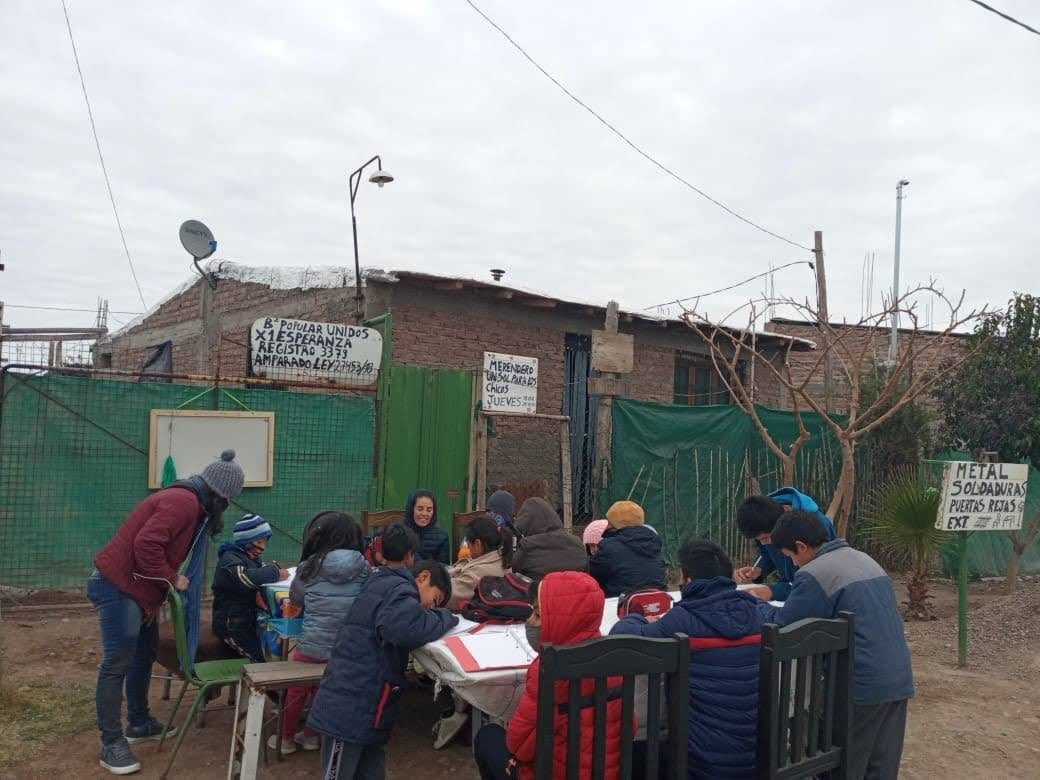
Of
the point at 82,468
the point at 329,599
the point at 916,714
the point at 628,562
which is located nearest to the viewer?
the point at 329,599

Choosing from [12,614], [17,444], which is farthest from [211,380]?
[12,614]

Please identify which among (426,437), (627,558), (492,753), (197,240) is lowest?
(492,753)

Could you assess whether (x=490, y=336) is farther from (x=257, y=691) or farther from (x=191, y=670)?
(x=257, y=691)

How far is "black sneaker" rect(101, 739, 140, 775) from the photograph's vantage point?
4.34 meters

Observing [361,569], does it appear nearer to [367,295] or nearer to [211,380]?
[211,380]

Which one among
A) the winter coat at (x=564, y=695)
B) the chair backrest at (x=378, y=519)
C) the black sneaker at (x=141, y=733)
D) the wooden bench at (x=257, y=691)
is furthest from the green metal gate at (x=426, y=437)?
the winter coat at (x=564, y=695)

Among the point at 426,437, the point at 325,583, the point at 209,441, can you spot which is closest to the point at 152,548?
the point at 325,583

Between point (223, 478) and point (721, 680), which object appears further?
point (223, 478)

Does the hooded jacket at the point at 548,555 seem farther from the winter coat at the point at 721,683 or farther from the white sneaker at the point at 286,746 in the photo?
the winter coat at the point at 721,683

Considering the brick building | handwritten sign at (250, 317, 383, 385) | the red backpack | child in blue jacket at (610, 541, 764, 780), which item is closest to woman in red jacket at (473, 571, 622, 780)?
child in blue jacket at (610, 541, 764, 780)

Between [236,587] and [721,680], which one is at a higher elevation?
[721,680]

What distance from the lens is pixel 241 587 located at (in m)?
4.92

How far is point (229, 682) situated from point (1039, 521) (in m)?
9.51

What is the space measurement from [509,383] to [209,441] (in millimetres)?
3339
